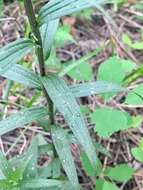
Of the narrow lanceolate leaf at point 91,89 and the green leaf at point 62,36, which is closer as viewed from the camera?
the narrow lanceolate leaf at point 91,89

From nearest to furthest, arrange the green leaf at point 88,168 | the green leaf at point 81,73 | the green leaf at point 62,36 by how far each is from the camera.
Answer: the green leaf at point 88,168 < the green leaf at point 81,73 < the green leaf at point 62,36

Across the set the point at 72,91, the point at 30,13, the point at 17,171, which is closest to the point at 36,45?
the point at 30,13

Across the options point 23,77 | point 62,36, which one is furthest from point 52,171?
point 62,36

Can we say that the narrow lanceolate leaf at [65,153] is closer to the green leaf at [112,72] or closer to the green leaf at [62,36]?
the green leaf at [112,72]

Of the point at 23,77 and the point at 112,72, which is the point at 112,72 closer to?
the point at 112,72

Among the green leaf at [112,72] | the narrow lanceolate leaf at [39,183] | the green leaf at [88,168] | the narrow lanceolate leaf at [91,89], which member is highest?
the green leaf at [112,72]

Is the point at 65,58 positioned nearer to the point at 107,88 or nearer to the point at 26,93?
the point at 26,93

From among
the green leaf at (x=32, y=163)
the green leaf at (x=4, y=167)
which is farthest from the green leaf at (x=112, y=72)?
the green leaf at (x=4, y=167)

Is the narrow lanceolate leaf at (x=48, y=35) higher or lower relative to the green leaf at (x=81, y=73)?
higher
